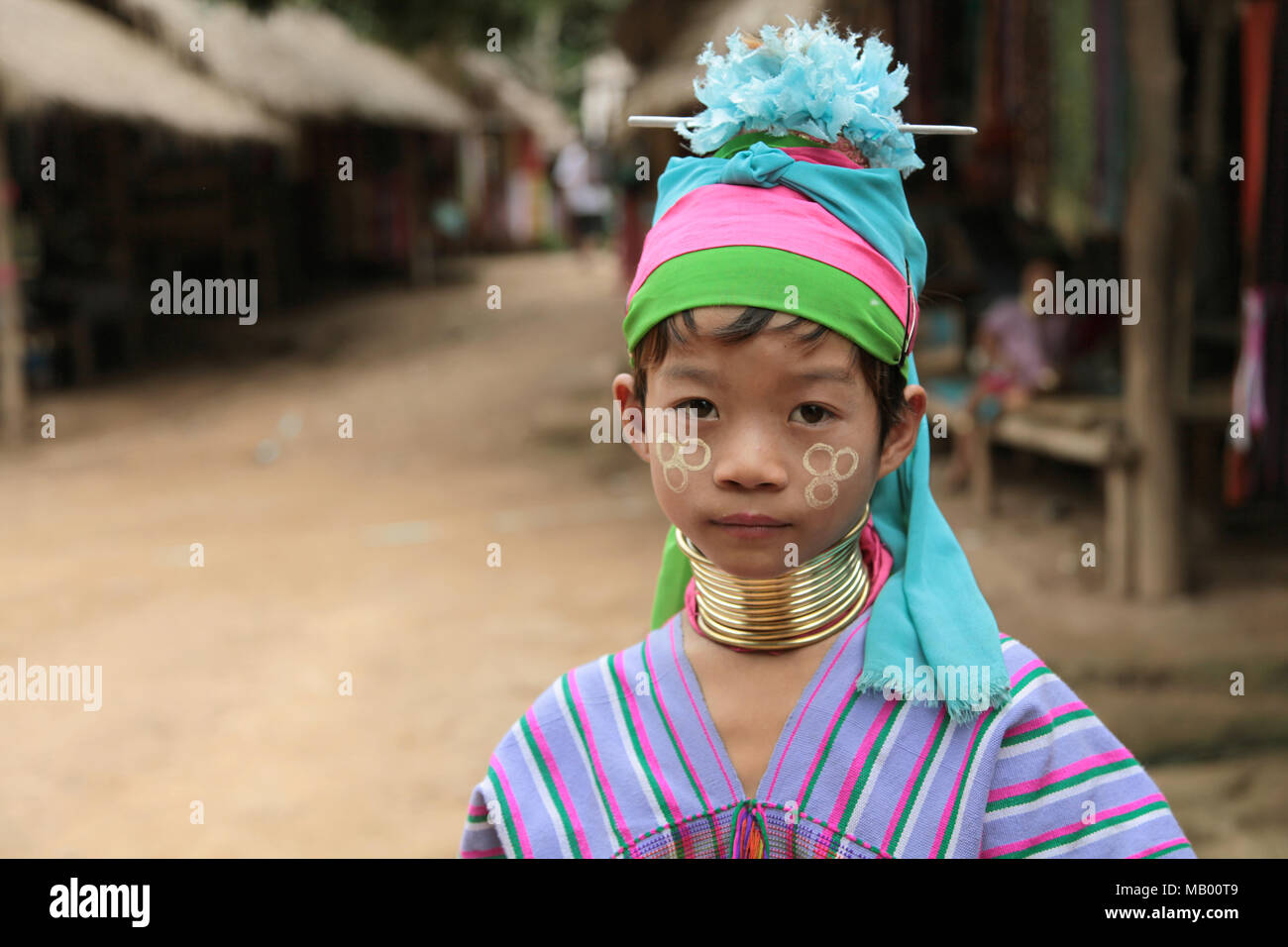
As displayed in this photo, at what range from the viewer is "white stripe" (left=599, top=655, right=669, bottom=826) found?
4.52 ft

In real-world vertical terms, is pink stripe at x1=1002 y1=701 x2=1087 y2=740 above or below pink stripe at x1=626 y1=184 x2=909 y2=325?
below

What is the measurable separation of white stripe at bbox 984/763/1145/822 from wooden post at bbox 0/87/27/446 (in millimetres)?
9764

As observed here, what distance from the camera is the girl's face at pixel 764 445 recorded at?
1292 mm

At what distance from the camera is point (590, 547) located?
632cm

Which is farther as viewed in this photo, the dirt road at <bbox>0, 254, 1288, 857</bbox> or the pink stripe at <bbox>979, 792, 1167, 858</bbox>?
the dirt road at <bbox>0, 254, 1288, 857</bbox>

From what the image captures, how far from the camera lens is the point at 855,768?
1.34 meters

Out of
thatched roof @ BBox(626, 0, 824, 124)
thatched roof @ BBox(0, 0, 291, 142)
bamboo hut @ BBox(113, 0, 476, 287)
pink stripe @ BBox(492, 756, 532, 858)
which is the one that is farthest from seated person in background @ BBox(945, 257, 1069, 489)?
bamboo hut @ BBox(113, 0, 476, 287)

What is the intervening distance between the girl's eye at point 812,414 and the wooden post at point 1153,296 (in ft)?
12.9

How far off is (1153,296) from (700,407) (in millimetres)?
3998

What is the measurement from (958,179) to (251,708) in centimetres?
572

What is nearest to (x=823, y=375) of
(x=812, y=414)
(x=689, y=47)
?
(x=812, y=414)

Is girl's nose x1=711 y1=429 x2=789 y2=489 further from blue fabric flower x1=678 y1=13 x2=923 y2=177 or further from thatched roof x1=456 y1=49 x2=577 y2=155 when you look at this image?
thatched roof x1=456 y1=49 x2=577 y2=155

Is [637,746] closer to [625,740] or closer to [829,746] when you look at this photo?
[625,740]

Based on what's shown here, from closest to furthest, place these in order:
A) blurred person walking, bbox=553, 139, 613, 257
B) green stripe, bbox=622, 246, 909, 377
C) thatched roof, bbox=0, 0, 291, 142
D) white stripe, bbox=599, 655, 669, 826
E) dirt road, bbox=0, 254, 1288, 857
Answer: green stripe, bbox=622, 246, 909, 377 < white stripe, bbox=599, 655, 669, 826 < dirt road, bbox=0, 254, 1288, 857 < thatched roof, bbox=0, 0, 291, 142 < blurred person walking, bbox=553, 139, 613, 257
